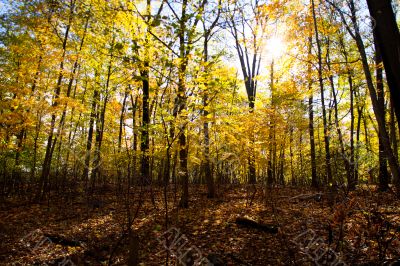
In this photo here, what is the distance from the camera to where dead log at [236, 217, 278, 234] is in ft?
24.0

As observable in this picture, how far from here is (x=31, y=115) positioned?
10.8 metres

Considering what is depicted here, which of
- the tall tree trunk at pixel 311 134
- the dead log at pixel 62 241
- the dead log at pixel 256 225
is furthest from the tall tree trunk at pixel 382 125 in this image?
the dead log at pixel 62 241

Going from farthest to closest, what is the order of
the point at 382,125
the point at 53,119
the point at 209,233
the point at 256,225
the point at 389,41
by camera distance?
1. the point at 53,119
2. the point at 256,225
3. the point at 209,233
4. the point at 382,125
5. the point at 389,41

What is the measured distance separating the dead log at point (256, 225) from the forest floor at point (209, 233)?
12 centimetres

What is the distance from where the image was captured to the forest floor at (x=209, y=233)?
490 centimetres

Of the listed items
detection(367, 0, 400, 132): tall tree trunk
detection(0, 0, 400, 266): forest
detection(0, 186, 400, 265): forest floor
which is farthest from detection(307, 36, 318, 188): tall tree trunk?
detection(367, 0, 400, 132): tall tree trunk

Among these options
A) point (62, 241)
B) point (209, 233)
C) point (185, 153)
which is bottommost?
point (62, 241)

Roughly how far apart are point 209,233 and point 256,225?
51.2 inches

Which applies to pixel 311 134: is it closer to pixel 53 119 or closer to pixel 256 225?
pixel 256 225

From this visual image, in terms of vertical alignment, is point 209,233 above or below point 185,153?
below

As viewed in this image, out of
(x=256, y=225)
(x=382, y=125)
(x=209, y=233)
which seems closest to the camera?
(x=382, y=125)

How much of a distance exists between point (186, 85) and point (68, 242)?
5.08 m

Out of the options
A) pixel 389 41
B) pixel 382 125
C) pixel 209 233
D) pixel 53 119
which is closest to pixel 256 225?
pixel 209 233

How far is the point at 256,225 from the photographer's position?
25.0ft
